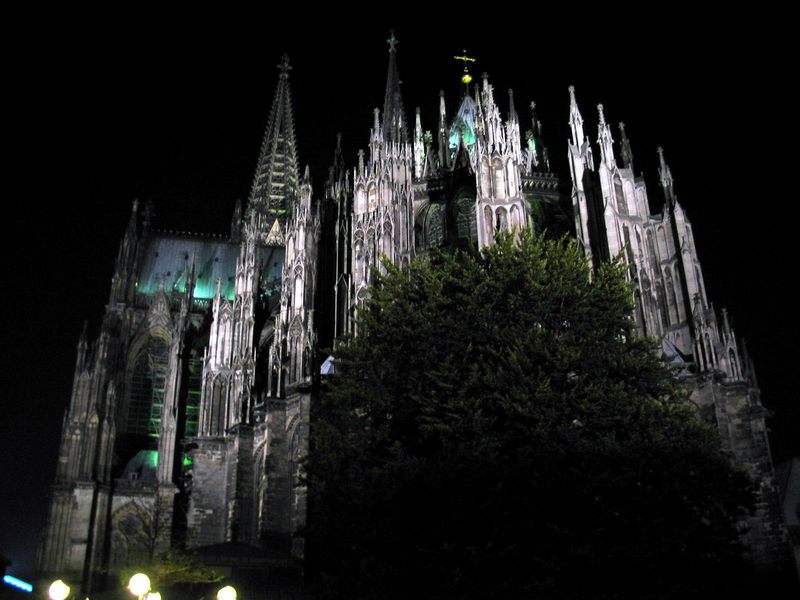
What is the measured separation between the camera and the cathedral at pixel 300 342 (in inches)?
1105

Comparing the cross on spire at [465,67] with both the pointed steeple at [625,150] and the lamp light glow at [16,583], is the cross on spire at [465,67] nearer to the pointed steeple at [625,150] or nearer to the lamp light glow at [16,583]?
the pointed steeple at [625,150]

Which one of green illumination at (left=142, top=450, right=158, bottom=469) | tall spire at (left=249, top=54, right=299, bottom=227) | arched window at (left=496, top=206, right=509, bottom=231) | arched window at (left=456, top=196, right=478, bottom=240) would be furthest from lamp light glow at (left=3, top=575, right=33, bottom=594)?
tall spire at (left=249, top=54, right=299, bottom=227)

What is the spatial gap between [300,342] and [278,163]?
142 ft

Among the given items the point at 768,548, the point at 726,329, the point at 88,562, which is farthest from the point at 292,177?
the point at 768,548

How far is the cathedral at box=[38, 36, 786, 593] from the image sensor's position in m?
28.1

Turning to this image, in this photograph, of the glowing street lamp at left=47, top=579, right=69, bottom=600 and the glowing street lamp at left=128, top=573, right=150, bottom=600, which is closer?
the glowing street lamp at left=47, top=579, right=69, bottom=600

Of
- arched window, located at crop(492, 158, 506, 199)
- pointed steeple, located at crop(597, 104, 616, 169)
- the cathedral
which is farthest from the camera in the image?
pointed steeple, located at crop(597, 104, 616, 169)

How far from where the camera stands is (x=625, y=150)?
33.3 m

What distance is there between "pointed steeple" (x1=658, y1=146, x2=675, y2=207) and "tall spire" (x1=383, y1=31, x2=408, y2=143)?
10.9 metres

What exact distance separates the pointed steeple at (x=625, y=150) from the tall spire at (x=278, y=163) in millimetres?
34590

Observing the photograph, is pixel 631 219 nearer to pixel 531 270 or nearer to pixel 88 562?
pixel 531 270

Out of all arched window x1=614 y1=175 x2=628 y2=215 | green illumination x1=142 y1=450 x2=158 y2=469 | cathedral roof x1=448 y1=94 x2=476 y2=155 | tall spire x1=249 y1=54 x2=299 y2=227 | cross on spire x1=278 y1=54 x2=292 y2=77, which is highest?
cross on spire x1=278 y1=54 x2=292 y2=77

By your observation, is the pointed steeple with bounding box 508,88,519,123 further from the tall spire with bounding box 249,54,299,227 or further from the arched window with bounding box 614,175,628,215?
the tall spire with bounding box 249,54,299,227

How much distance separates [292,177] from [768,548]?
52680mm
